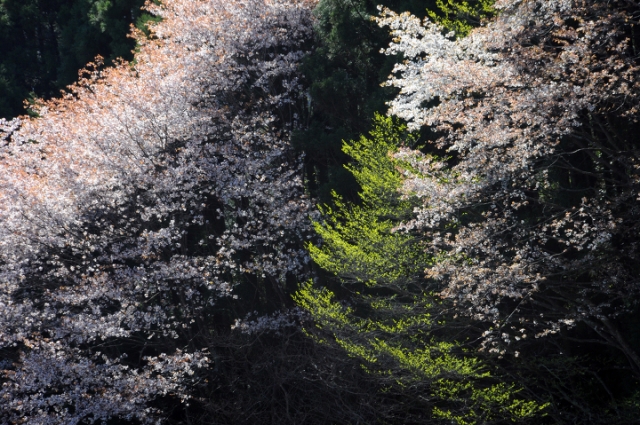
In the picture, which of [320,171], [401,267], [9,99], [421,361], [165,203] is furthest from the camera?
[9,99]

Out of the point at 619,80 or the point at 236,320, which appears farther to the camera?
the point at 236,320

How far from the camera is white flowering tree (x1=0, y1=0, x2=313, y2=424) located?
1020cm

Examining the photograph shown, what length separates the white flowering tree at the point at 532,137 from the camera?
6727mm

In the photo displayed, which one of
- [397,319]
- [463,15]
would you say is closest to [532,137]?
[463,15]

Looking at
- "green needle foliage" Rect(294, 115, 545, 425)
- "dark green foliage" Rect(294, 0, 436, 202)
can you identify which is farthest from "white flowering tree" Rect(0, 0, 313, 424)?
"green needle foliage" Rect(294, 115, 545, 425)

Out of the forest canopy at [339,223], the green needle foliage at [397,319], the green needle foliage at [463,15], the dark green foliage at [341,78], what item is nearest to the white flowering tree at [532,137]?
the forest canopy at [339,223]

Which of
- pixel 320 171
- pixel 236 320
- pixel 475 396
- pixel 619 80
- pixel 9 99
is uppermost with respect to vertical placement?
pixel 9 99

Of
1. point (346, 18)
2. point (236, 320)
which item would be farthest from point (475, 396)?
point (346, 18)

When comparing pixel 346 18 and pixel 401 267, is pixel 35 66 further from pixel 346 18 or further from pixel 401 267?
pixel 401 267

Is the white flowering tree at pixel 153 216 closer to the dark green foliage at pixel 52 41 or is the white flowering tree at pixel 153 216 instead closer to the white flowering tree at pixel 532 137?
the white flowering tree at pixel 532 137

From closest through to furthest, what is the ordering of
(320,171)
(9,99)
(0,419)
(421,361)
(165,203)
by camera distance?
(421,361)
(0,419)
(165,203)
(320,171)
(9,99)

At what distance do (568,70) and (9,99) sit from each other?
15.6 metres

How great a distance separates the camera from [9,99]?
61.5 ft

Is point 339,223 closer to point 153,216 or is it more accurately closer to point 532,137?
point 532,137
